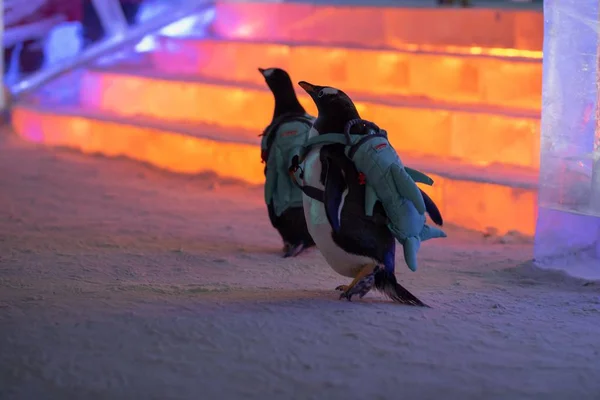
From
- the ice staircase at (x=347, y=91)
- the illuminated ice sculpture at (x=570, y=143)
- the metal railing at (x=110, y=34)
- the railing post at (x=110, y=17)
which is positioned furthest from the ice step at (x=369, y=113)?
the illuminated ice sculpture at (x=570, y=143)

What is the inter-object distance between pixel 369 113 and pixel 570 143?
7.05ft

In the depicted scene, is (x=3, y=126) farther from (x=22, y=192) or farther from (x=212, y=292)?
(x=212, y=292)

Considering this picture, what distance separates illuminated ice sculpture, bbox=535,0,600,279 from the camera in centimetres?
384

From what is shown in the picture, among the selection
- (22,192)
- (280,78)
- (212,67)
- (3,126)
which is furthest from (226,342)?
(3,126)

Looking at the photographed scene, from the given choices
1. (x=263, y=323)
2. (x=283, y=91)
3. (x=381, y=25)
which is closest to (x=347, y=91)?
(x=381, y=25)

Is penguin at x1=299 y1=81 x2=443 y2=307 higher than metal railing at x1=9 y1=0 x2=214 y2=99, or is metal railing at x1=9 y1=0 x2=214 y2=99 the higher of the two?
metal railing at x1=9 y1=0 x2=214 y2=99

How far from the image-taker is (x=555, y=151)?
395 centimetres

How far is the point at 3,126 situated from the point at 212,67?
5.86ft

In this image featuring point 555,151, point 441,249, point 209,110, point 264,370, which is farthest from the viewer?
point 209,110

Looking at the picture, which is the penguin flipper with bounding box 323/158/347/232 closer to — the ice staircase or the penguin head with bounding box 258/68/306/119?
the penguin head with bounding box 258/68/306/119

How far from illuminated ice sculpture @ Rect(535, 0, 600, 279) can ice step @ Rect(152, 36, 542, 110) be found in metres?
1.66

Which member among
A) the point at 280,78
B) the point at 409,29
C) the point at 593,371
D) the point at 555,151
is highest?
the point at 409,29

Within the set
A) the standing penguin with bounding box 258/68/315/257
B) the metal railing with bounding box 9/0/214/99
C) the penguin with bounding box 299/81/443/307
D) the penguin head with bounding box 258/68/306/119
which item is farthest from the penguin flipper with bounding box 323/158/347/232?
the metal railing with bounding box 9/0/214/99

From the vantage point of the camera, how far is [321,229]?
10.4ft
